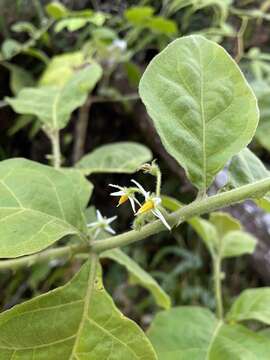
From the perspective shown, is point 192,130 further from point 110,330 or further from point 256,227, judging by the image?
point 256,227

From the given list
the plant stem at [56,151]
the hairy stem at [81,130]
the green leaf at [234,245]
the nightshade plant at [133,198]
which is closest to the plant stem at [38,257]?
the nightshade plant at [133,198]

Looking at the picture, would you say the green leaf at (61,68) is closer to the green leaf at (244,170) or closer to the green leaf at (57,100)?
the green leaf at (57,100)

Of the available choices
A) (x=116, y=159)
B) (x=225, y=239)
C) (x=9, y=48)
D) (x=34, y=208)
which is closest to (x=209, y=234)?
(x=225, y=239)

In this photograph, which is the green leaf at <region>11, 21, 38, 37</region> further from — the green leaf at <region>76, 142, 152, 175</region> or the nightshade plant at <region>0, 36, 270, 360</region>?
the nightshade plant at <region>0, 36, 270, 360</region>

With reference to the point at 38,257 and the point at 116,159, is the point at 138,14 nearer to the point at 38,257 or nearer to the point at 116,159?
the point at 116,159

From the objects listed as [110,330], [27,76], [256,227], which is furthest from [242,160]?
[27,76]
